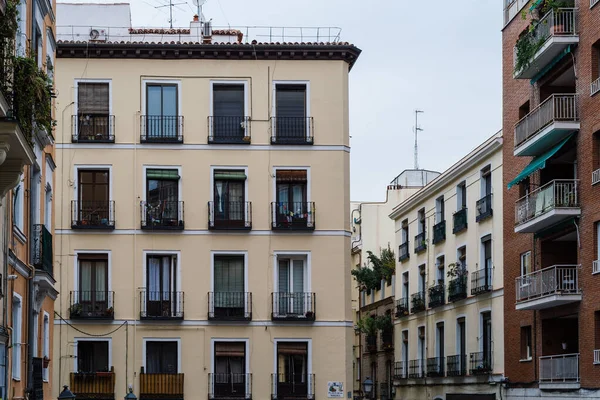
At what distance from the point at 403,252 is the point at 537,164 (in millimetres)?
24814

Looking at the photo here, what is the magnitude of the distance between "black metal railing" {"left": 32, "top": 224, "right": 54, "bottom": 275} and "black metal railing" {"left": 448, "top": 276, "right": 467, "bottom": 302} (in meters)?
26.5

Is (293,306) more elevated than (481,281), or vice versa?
(481,281)

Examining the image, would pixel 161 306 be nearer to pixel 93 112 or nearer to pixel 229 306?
pixel 229 306

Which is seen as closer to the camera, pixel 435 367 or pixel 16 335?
pixel 16 335

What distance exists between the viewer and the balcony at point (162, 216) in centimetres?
4297

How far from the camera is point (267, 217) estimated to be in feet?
142

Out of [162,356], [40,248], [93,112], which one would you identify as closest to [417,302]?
[162,356]

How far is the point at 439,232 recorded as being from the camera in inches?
A: 2217

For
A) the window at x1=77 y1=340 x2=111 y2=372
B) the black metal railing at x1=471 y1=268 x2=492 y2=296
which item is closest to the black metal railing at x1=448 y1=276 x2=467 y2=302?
the black metal railing at x1=471 y1=268 x2=492 y2=296

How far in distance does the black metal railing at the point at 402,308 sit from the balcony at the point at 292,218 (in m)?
19.7

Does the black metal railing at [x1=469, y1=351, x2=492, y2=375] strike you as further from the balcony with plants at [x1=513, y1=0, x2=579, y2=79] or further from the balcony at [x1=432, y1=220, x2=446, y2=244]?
the balcony with plants at [x1=513, y1=0, x2=579, y2=79]

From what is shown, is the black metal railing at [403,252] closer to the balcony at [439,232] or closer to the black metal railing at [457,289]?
the balcony at [439,232]

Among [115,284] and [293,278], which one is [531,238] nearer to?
[293,278]

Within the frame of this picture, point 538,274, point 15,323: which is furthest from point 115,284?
point 15,323
